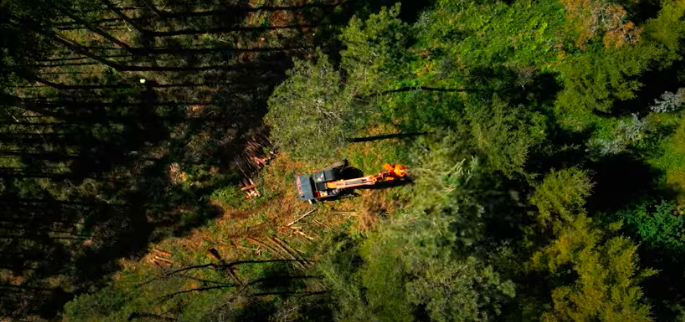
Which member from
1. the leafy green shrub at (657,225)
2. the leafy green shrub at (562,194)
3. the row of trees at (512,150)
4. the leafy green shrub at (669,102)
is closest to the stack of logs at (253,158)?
the row of trees at (512,150)

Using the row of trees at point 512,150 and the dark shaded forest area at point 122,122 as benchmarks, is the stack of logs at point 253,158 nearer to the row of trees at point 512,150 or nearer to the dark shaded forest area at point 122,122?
the dark shaded forest area at point 122,122

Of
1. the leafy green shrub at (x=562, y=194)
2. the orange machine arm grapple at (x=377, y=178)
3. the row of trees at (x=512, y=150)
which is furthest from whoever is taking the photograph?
the orange machine arm grapple at (x=377, y=178)

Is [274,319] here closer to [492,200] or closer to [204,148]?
[204,148]

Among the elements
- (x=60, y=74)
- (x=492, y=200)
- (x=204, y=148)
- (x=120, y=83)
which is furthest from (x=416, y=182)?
(x=60, y=74)

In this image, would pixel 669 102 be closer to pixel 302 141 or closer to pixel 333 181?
pixel 333 181

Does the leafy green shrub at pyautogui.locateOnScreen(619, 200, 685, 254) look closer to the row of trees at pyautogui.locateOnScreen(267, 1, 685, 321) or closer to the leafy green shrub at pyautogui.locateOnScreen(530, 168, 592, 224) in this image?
the row of trees at pyautogui.locateOnScreen(267, 1, 685, 321)

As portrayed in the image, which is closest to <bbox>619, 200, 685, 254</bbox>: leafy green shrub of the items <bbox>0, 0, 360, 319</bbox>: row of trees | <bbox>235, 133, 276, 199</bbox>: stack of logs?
<bbox>0, 0, 360, 319</bbox>: row of trees

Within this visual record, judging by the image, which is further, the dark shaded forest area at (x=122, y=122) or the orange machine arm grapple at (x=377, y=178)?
the dark shaded forest area at (x=122, y=122)

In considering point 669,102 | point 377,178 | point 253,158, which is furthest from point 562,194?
point 253,158
